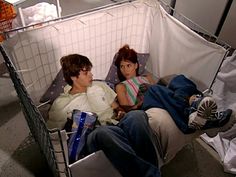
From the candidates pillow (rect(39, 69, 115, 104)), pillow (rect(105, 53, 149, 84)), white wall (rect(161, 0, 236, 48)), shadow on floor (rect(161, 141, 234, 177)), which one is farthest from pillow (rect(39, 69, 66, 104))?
white wall (rect(161, 0, 236, 48))

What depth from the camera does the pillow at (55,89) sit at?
4.30 ft

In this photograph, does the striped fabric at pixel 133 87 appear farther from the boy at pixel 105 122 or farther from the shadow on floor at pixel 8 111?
the shadow on floor at pixel 8 111

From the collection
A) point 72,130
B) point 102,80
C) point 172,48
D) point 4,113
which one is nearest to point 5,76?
point 4,113

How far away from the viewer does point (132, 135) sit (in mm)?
984

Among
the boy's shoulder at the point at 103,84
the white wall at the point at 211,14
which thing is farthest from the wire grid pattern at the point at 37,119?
the white wall at the point at 211,14

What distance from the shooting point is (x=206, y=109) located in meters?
0.95

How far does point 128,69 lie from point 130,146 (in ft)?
1.77

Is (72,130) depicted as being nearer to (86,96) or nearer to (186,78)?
(86,96)

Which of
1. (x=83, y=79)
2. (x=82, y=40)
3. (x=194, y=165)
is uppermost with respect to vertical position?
(x=82, y=40)

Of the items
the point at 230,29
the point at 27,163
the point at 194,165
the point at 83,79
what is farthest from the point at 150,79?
the point at 230,29

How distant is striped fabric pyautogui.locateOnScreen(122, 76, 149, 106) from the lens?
4.37ft

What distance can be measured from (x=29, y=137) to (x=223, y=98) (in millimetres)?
1080

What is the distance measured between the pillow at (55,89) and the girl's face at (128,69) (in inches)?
12.6

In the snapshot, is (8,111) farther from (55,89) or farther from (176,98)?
(176,98)
